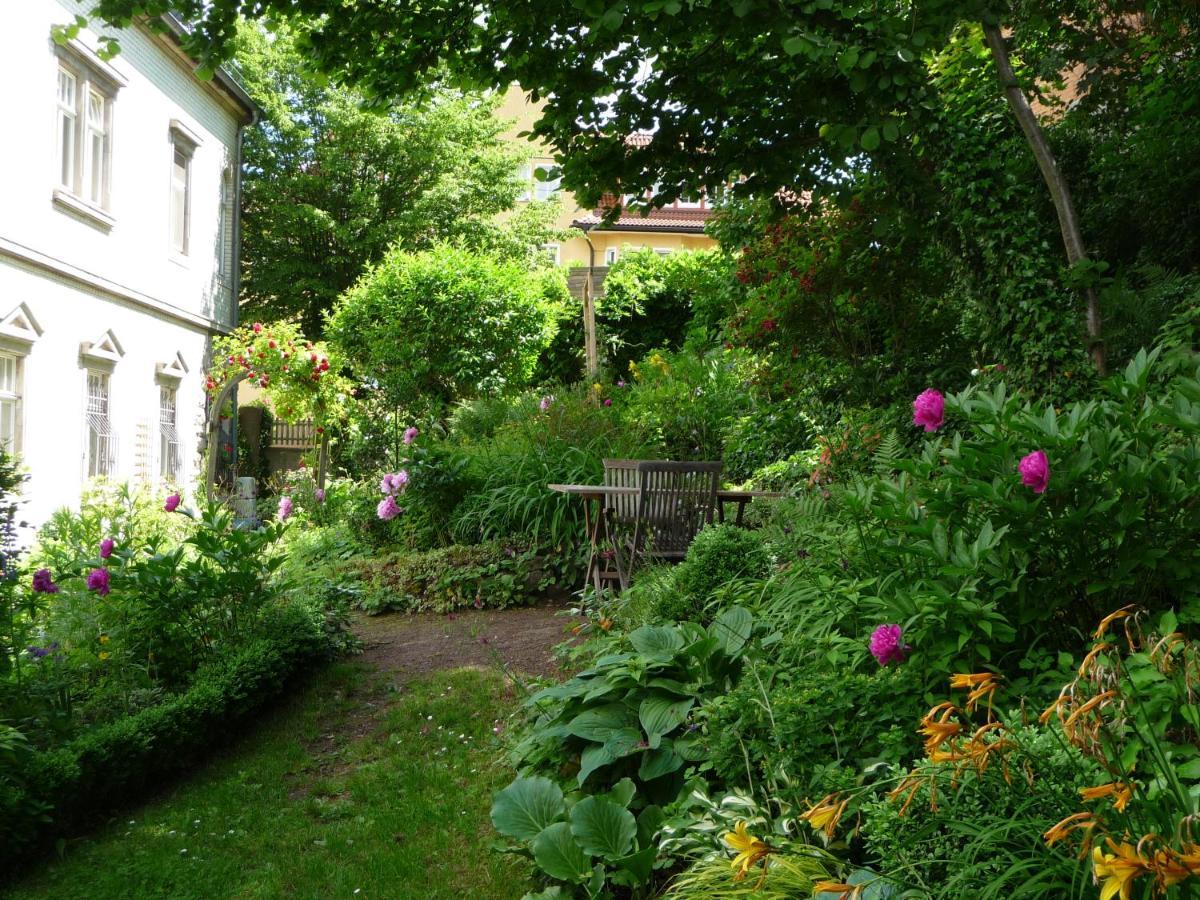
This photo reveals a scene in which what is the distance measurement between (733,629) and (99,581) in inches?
122

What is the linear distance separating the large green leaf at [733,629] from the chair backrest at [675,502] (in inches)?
128

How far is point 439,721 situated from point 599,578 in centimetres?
264

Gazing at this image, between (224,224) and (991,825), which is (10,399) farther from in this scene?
(991,825)

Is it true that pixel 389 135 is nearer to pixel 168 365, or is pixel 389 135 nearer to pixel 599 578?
pixel 168 365

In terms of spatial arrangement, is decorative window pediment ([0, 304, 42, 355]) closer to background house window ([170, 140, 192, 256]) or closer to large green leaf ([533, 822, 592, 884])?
background house window ([170, 140, 192, 256])

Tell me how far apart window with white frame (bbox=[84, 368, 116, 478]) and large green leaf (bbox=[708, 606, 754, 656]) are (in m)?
10.2

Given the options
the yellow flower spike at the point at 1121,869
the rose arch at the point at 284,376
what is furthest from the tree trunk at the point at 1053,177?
the rose arch at the point at 284,376

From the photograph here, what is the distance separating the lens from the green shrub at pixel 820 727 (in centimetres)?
244

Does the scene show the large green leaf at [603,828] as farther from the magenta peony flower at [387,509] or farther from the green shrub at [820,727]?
the magenta peony flower at [387,509]

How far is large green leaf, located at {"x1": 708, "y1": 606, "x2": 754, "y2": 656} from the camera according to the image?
317cm

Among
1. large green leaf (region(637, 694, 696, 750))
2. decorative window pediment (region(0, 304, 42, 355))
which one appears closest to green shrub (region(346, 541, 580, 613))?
decorative window pediment (region(0, 304, 42, 355))

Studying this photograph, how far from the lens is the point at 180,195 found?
1423 cm

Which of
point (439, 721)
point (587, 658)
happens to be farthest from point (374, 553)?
point (587, 658)

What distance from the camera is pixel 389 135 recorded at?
24594 mm
